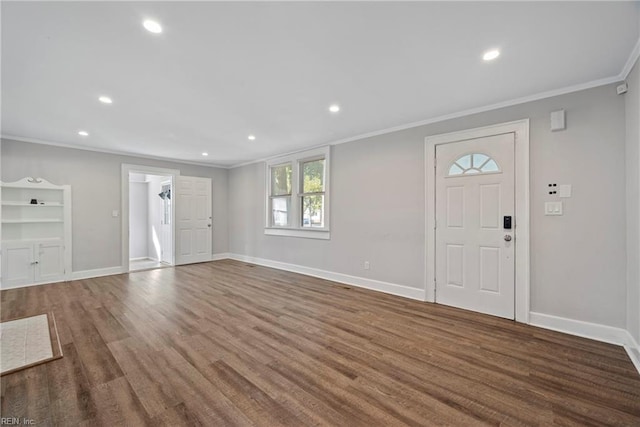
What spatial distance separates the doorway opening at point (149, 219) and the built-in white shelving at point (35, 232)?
1937 millimetres

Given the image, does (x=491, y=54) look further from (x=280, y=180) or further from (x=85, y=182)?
(x=85, y=182)

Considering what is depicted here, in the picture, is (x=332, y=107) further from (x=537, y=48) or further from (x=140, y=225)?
(x=140, y=225)

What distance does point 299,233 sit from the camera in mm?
5453

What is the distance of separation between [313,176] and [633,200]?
13.8 feet

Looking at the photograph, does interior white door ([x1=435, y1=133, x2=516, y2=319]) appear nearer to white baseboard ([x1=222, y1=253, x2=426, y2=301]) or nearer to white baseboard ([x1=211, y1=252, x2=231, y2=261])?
white baseboard ([x1=222, y1=253, x2=426, y2=301])

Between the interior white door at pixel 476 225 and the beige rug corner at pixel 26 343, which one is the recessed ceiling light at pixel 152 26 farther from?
the interior white door at pixel 476 225

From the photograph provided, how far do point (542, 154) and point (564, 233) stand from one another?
2.85 ft

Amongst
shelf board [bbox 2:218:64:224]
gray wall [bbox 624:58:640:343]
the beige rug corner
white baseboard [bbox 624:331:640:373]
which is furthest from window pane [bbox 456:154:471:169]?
shelf board [bbox 2:218:64:224]

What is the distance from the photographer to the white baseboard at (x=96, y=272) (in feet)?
16.3

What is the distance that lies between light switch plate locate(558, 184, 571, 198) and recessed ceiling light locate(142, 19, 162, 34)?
3.90 metres

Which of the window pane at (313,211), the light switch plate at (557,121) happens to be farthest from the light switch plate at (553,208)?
the window pane at (313,211)

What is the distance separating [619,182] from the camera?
2.52 metres

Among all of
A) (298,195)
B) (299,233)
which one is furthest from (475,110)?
(299,233)

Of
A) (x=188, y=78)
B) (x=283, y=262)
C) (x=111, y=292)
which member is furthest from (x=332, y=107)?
(x=111, y=292)
